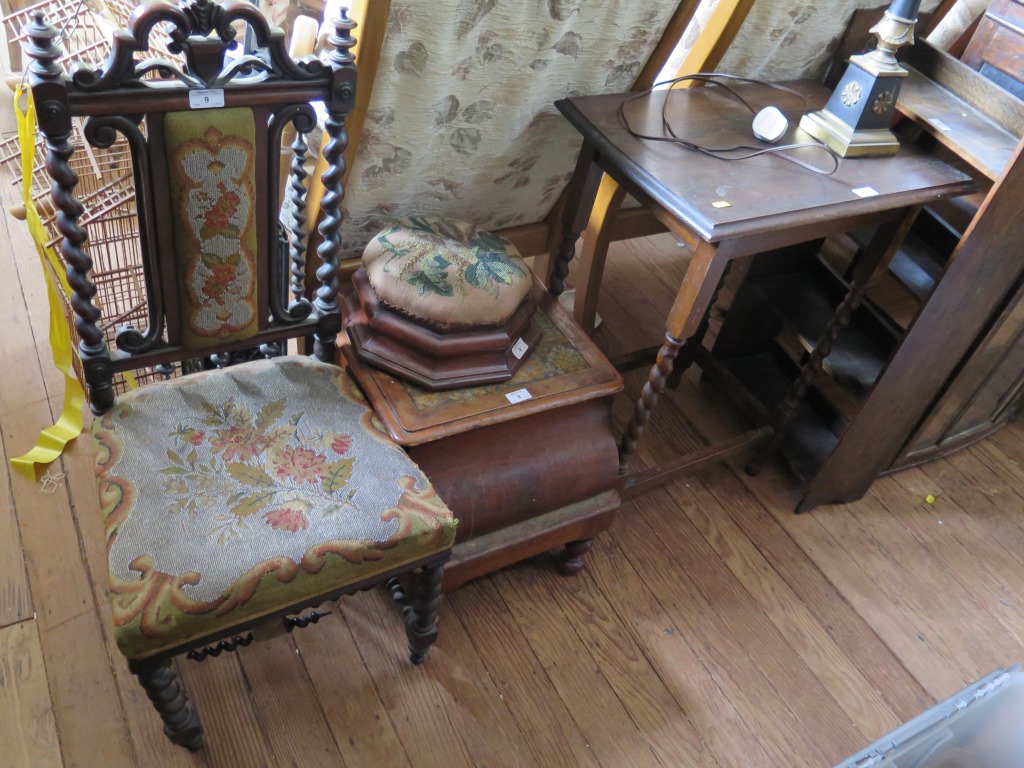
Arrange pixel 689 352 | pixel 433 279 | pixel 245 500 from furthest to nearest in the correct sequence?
pixel 689 352 → pixel 433 279 → pixel 245 500

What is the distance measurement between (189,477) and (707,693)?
100 cm

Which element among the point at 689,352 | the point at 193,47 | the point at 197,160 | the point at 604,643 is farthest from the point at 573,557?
the point at 193,47

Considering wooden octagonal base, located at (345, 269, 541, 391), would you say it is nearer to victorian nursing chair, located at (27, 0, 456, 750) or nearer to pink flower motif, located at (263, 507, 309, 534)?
victorian nursing chair, located at (27, 0, 456, 750)

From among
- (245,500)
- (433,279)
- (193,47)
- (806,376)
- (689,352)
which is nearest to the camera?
(193,47)

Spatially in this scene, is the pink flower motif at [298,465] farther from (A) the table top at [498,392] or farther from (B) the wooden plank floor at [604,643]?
(B) the wooden plank floor at [604,643]

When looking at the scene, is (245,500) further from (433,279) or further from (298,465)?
(433,279)

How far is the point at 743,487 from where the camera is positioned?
6.33 ft

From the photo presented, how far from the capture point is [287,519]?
1.11 metres

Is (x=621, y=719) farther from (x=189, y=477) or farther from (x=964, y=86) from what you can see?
(x=964, y=86)

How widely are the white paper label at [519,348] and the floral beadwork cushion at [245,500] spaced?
0.28 metres

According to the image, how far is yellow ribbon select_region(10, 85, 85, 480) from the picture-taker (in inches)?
45.2

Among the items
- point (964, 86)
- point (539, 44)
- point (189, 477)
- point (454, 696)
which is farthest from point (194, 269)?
point (964, 86)

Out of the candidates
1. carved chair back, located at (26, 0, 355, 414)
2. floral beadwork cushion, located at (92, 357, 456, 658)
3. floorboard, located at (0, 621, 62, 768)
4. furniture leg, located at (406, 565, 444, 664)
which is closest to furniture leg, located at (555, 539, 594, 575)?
furniture leg, located at (406, 565, 444, 664)

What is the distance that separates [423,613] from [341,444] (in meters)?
0.33
